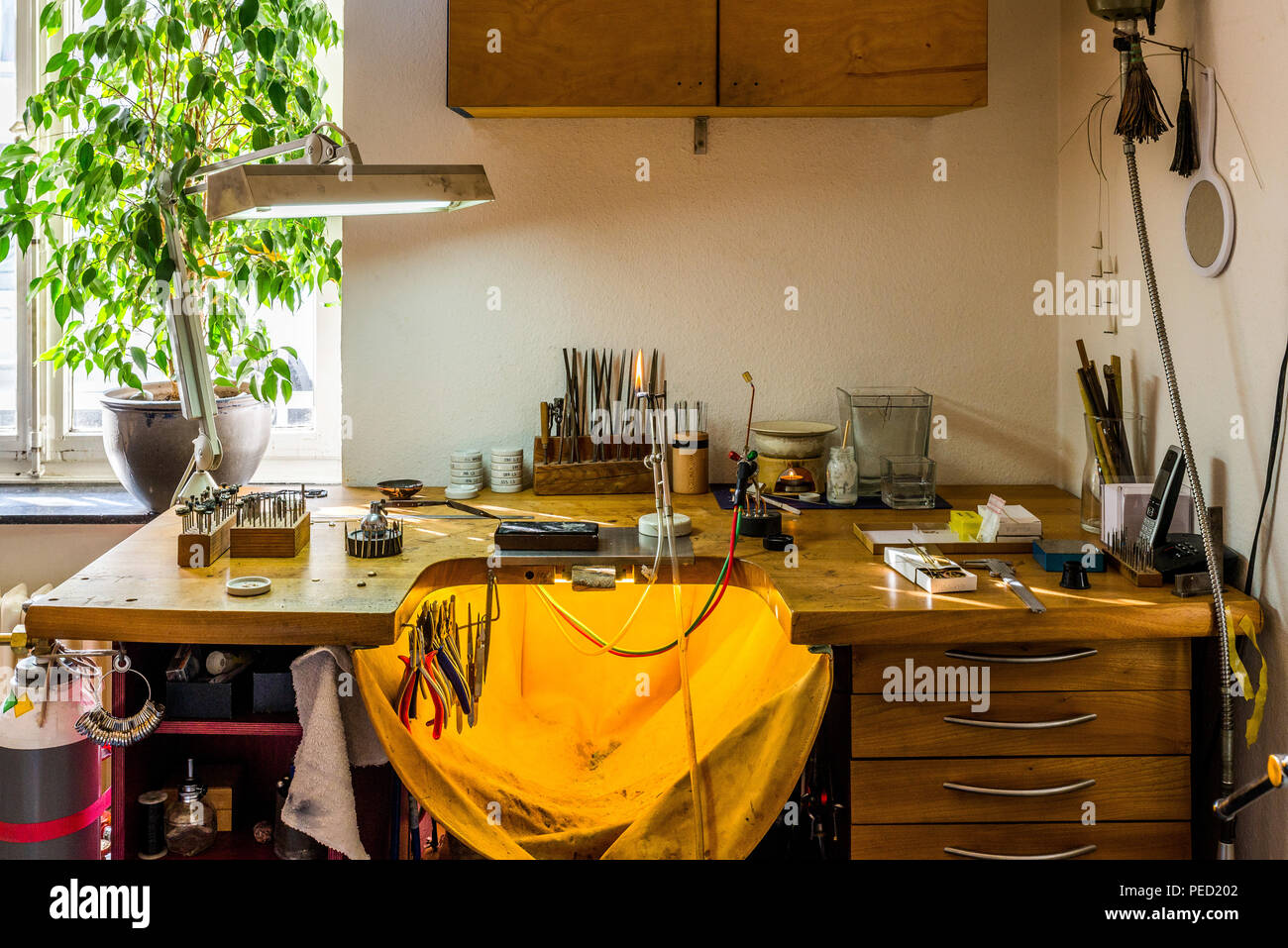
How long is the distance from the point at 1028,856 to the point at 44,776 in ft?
5.76

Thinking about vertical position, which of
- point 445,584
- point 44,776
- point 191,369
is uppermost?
point 191,369

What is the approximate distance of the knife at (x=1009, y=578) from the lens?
1859 mm

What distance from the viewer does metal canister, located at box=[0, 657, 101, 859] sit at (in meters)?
2.11

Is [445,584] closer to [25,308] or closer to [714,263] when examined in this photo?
[714,263]

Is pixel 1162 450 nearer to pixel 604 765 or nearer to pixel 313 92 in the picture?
pixel 604 765

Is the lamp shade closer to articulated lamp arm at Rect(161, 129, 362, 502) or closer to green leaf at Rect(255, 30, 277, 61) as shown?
articulated lamp arm at Rect(161, 129, 362, 502)

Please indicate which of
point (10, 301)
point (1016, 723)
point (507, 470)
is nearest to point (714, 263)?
point (507, 470)

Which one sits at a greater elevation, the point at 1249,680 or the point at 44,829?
the point at 1249,680

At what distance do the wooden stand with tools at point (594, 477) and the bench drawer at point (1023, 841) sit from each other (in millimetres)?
1078

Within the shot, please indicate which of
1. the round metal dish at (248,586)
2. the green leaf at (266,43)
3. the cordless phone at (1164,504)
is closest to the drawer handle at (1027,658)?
the cordless phone at (1164,504)

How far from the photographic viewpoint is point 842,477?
2621mm

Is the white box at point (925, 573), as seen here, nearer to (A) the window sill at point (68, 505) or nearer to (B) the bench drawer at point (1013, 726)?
(B) the bench drawer at point (1013, 726)

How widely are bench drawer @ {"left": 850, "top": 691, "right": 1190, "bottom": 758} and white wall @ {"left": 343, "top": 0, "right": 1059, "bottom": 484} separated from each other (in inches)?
42.8

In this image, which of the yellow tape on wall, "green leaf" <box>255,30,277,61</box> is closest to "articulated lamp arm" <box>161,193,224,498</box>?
"green leaf" <box>255,30,277,61</box>
